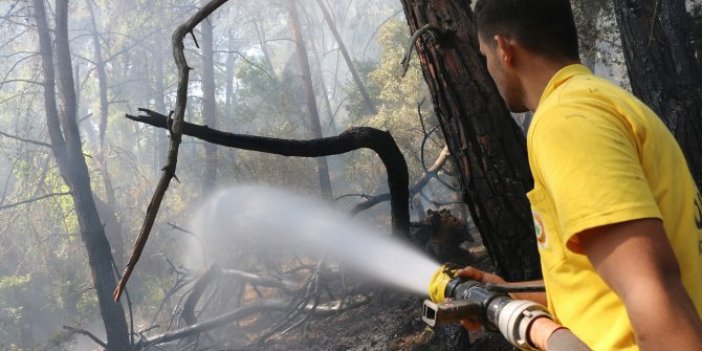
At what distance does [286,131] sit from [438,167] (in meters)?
13.7

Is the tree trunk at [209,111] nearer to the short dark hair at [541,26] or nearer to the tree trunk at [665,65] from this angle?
the tree trunk at [665,65]

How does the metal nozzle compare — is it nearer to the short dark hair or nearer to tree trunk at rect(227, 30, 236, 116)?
the short dark hair

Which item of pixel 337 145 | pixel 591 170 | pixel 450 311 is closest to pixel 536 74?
pixel 591 170

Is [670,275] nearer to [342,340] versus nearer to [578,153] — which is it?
[578,153]

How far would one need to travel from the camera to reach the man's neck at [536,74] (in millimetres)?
1387

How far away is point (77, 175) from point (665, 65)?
8.37 meters

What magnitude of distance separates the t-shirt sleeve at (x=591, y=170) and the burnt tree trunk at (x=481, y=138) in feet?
5.75

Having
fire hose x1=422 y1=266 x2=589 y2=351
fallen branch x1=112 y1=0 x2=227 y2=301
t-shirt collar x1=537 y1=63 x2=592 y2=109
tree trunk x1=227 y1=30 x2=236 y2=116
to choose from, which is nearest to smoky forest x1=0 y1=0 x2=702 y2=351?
fallen branch x1=112 y1=0 x2=227 y2=301

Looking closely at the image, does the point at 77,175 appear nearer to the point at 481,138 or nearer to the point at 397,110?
the point at 481,138

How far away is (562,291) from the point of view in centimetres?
132

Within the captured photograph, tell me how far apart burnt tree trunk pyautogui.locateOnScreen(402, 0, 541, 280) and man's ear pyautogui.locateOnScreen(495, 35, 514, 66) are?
1.42 meters

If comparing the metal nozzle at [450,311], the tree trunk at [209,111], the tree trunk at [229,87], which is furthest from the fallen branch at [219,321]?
the tree trunk at [229,87]

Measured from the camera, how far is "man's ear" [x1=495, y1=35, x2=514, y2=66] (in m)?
1.43

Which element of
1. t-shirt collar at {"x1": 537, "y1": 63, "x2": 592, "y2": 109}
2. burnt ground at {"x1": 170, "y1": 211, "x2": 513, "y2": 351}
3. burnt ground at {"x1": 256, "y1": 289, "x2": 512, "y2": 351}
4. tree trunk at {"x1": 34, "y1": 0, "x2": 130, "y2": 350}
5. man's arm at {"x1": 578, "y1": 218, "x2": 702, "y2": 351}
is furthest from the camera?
tree trunk at {"x1": 34, "y1": 0, "x2": 130, "y2": 350}
